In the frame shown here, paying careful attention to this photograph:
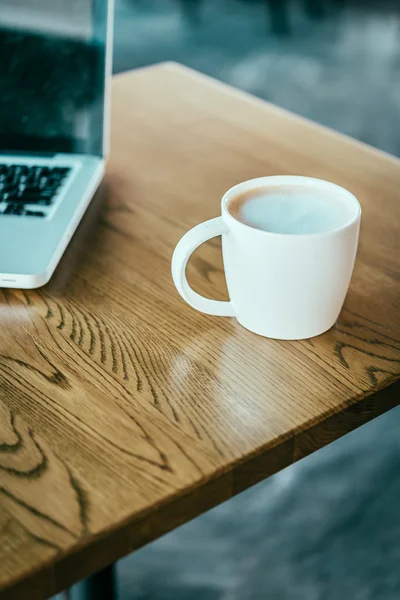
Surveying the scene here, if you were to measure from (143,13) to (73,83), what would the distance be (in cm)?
355

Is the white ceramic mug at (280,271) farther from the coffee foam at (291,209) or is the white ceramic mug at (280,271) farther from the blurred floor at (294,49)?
the blurred floor at (294,49)

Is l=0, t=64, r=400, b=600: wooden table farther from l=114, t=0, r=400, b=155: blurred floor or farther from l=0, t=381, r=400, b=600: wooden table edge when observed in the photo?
l=114, t=0, r=400, b=155: blurred floor

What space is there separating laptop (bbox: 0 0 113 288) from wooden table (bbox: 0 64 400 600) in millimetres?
45

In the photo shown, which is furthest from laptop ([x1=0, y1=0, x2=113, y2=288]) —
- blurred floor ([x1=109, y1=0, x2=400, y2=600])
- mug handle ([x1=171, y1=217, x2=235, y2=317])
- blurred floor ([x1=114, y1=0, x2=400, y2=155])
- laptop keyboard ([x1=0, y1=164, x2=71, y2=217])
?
blurred floor ([x1=114, y1=0, x2=400, y2=155])

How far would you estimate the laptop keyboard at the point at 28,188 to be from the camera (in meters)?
0.67

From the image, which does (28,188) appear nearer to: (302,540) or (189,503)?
(189,503)

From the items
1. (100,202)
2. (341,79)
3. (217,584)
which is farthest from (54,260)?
(341,79)

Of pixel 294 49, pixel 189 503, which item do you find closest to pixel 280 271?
pixel 189 503

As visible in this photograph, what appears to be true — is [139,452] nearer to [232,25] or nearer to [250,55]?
[250,55]

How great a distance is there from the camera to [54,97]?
76 cm

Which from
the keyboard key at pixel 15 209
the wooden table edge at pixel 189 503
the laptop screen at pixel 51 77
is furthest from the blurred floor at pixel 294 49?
the wooden table edge at pixel 189 503

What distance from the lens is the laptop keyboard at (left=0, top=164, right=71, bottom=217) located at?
2.19 ft

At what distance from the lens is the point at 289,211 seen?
53 centimetres

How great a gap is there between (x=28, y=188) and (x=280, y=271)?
0.31m
